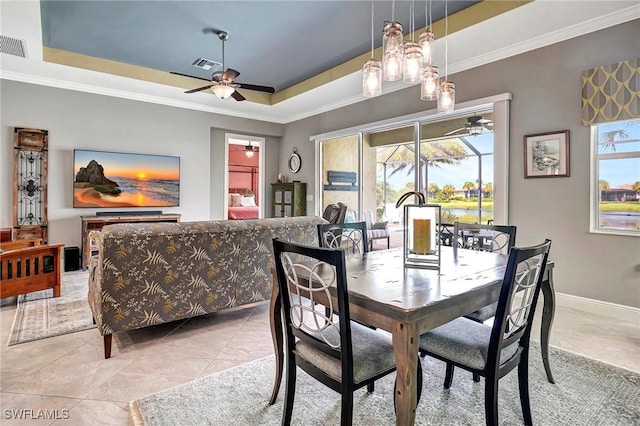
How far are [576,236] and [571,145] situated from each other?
91cm

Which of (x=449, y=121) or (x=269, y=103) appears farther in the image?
(x=269, y=103)

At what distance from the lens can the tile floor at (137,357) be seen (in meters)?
1.87

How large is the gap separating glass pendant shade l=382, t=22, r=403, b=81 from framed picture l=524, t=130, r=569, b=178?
7.24ft

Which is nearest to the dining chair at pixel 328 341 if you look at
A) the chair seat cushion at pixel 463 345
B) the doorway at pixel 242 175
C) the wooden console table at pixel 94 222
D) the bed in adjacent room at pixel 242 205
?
the chair seat cushion at pixel 463 345

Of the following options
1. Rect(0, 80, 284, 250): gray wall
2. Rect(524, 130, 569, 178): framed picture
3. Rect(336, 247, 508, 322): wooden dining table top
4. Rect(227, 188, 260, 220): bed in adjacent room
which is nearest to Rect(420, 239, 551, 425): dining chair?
Rect(336, 247, 508, 322): wooden dining table top

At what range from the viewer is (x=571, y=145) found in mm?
3355

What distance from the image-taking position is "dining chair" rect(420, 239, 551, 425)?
139 centimetres

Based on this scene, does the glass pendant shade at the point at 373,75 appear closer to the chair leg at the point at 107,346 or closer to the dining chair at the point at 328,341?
the dining chair at the point at 328,341

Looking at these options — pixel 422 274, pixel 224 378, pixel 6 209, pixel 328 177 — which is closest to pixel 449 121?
pixel 328 177

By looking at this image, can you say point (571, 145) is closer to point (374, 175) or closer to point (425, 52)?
point (425, 52)

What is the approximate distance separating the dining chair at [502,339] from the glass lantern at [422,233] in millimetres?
367

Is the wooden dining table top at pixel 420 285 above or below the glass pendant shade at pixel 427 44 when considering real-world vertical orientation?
below

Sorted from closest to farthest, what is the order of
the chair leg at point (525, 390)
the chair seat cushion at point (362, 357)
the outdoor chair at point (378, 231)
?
the chair seat cushion at point (362, 357) < the chair leg at point (525, 390) < the outdoor chair at point (378, 231)

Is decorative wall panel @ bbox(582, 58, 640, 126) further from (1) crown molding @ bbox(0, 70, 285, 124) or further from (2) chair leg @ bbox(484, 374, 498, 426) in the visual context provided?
(1) crown molding @ bbox(0, 70, 285, 124)
